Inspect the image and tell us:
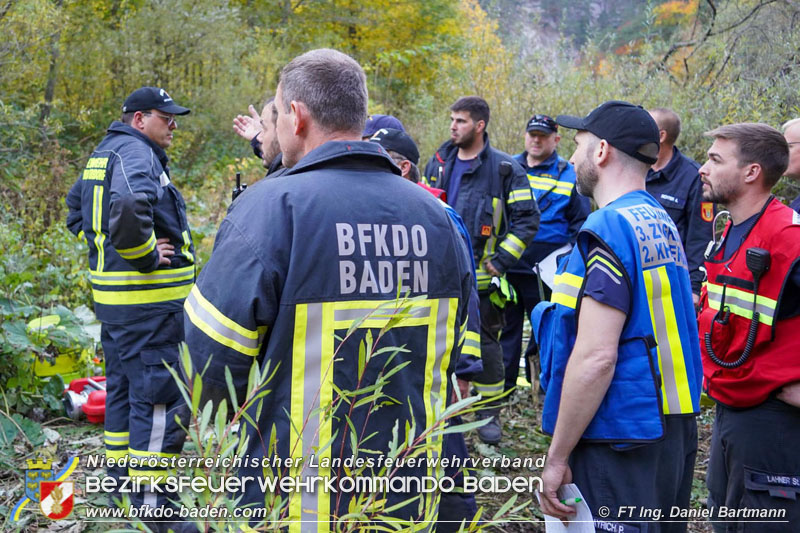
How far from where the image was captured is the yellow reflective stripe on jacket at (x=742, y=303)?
2.85 m

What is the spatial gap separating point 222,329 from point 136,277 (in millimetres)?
2376

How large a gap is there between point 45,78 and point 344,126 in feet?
35.8

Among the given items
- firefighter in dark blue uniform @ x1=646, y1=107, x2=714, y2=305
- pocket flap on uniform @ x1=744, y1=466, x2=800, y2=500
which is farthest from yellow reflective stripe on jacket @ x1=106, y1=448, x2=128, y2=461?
firefighter in dark blue uniform @ x1=646, y1=107, x2=714, y2=305

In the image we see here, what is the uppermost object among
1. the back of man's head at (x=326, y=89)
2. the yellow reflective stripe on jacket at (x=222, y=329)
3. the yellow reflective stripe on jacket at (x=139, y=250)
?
the back of man's head at (x=326, y=89)

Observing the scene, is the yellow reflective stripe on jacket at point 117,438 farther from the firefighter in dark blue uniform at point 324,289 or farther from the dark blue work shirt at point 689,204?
the dark blue work shirt at point 689,204

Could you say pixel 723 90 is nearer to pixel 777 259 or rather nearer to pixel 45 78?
pixel 777 259

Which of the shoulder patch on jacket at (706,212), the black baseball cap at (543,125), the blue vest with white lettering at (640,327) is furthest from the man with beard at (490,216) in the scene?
the blue vest with white lettering at (640,327)

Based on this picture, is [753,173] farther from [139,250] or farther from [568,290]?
[139,250]

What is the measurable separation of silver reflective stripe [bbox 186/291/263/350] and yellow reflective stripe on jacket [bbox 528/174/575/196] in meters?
4.35

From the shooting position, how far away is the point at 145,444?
390 cm

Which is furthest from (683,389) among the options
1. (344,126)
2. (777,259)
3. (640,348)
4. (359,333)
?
(344,126)

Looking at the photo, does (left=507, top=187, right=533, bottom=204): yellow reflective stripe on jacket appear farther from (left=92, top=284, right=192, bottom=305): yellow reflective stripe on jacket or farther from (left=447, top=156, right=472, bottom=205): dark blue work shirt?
(left=92, top=284, right=192, bottom=305): yellow reflective stripe on jacket

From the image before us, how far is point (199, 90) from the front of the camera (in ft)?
45.2

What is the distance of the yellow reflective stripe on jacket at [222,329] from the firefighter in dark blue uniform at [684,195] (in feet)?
12.2
